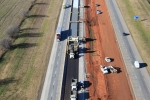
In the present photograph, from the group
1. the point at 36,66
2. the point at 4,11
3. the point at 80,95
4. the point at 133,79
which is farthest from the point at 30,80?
the point at 4,11

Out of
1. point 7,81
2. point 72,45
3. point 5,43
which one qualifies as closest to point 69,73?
point 72,45

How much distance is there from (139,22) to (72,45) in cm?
2933

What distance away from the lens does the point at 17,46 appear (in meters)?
62.1

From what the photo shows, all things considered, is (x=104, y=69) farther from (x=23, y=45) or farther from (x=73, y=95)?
(x=23, y=45)

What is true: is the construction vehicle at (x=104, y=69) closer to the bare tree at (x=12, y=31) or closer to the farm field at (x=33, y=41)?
the farm field at (x=33, y=41)

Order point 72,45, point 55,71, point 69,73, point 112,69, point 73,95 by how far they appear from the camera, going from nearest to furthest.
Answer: point 73,95, point 69,73, point 55,71, point 112,69, point 72,45

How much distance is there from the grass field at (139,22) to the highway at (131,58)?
5.59 ft

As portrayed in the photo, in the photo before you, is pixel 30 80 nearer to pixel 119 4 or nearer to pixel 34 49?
pixel 34 49

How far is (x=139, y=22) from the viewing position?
75125 mm

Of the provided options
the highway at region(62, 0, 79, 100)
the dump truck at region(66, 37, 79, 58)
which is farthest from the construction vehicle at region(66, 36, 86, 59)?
the highway at region(62, 0, 79, 100)

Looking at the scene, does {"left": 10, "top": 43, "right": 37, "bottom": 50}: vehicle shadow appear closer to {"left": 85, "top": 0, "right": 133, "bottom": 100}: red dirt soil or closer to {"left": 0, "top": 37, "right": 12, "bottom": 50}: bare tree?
{"left": 0, "top": 37, "right": 12, "bottom": 50}: bare tree

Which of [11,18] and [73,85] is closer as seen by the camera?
[73,85]

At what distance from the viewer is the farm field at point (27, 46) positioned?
1905 inches

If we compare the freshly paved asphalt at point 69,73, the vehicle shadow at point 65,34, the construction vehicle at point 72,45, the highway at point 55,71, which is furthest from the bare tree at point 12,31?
the freshly paved asphalt at point 69,73
